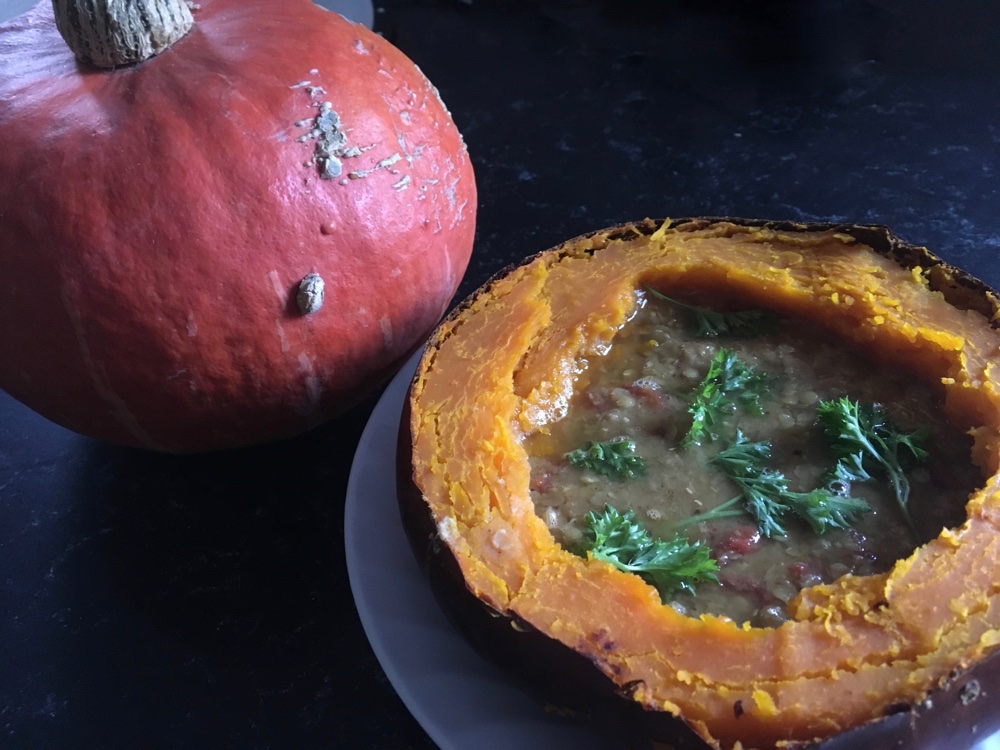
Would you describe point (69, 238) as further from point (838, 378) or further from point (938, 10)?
point (938, 10)

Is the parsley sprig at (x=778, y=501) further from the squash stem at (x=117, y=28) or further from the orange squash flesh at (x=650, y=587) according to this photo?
the squash stem at (x=117, y=28)

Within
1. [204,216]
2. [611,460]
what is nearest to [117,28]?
[204,216]

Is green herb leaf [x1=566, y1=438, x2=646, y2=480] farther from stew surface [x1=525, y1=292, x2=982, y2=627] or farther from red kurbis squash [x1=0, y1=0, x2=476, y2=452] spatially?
red kurbis squash [x1=0, y1=0, x2=476, y2=452]

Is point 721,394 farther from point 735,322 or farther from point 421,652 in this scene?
point 421,652

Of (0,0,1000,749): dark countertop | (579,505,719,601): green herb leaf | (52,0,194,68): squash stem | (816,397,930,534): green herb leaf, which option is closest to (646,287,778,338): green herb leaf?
(816,397,930,534): green herb leaf

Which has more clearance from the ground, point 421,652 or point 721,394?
point 721,394
